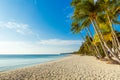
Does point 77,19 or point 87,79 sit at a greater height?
point 77,19

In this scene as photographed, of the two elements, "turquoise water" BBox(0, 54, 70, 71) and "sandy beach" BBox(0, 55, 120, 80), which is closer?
"sandy beach" BBox(0, 55, 120, 80)

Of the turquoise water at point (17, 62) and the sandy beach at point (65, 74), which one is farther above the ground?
the turquoise water at point (17, 62)

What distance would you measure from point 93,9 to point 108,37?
10.0 meters

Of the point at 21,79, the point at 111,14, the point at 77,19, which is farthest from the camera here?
the point at 77,19

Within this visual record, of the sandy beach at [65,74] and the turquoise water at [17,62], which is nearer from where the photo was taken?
the sandy beach at [65,74]

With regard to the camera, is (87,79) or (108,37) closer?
(87,79)

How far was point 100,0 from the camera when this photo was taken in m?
15.6

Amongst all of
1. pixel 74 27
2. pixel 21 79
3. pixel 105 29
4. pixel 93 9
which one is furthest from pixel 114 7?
pixel 74 27

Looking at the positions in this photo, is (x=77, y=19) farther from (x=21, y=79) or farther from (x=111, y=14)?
(x=21, y=79)

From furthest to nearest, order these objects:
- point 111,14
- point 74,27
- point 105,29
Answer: point 74,27
point 105,29
point 111,14

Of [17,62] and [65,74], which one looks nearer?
[65,74]

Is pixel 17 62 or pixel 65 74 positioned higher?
pixel 17 62

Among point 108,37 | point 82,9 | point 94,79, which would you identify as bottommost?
point 94,79

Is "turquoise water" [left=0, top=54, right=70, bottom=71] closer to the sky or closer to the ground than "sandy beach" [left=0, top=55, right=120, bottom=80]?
closer to the sky
